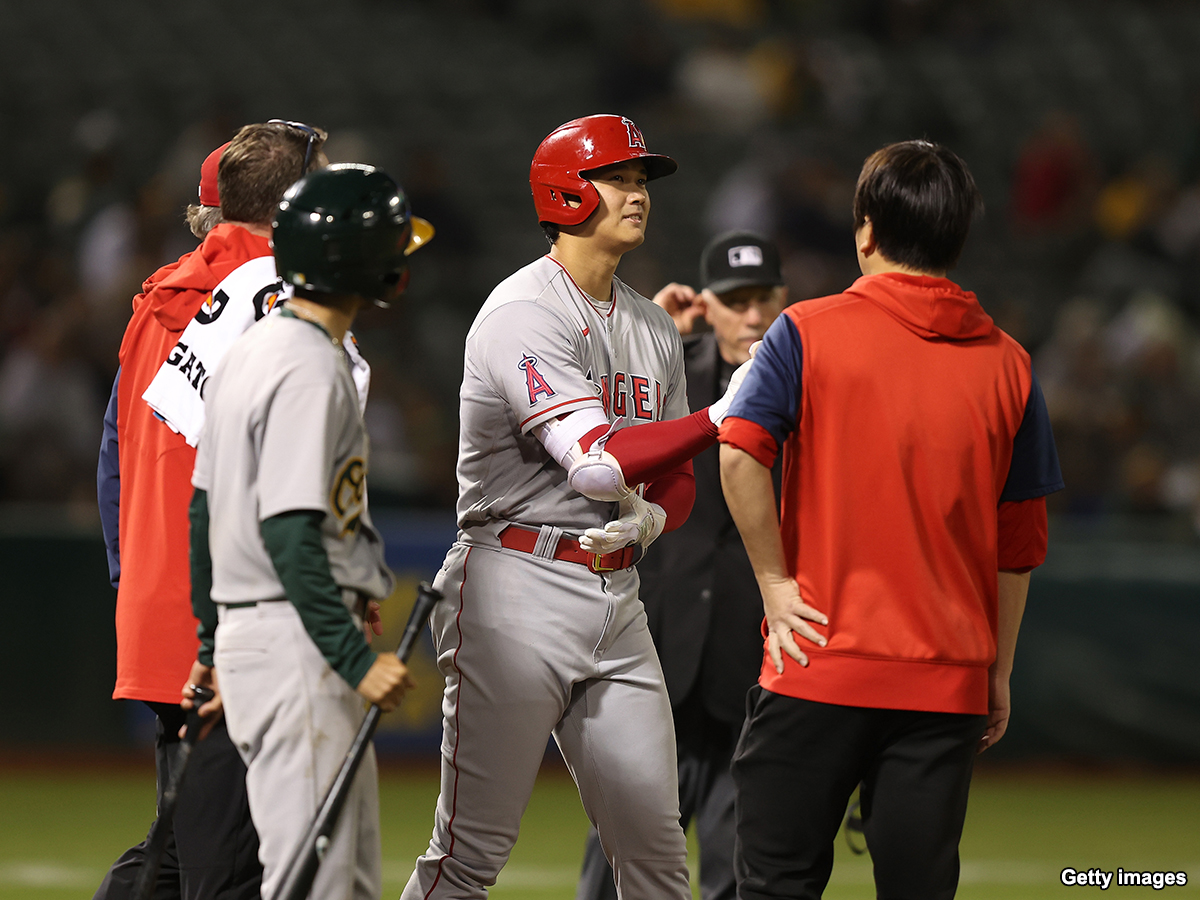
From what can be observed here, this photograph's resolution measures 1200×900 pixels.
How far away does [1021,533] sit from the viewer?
334cm

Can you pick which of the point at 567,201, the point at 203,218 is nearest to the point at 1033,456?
the point at 567,201

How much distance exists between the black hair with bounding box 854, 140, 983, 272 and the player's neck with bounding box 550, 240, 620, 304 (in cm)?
91

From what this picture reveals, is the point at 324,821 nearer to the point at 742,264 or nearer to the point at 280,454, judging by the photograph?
the point at 280,454

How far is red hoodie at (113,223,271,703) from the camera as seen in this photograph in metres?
3.48

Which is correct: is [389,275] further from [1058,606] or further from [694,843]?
[1058,606]

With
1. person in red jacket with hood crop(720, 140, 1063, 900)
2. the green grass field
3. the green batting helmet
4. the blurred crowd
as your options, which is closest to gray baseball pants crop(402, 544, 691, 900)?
person in red jacket with hood crop(720, 140, 1063, 900)

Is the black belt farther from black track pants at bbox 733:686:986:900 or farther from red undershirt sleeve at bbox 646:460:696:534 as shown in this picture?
red undershirt sleeve at bbox 646:460:696:534

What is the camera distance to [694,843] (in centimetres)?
701

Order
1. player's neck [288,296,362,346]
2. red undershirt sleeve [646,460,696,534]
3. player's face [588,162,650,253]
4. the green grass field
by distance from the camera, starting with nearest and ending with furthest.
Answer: player's neck [288,296,362,346] < player's face [588,162,650,253] < red undershirt sleeve [646,460,696,534] < the green grass field

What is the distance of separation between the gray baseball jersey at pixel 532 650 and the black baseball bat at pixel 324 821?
849 millimetres

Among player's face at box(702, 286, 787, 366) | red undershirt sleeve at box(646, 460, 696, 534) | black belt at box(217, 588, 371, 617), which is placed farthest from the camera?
player's face at box(702, 286, 787, 366)

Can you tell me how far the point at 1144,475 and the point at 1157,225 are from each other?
4408 millimetres

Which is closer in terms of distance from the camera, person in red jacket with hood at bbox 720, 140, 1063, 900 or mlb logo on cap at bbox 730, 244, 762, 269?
person in red jacket with hood at bbox 720, 140, 1063, 900

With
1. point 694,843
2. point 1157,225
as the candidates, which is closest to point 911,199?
point 694,843
